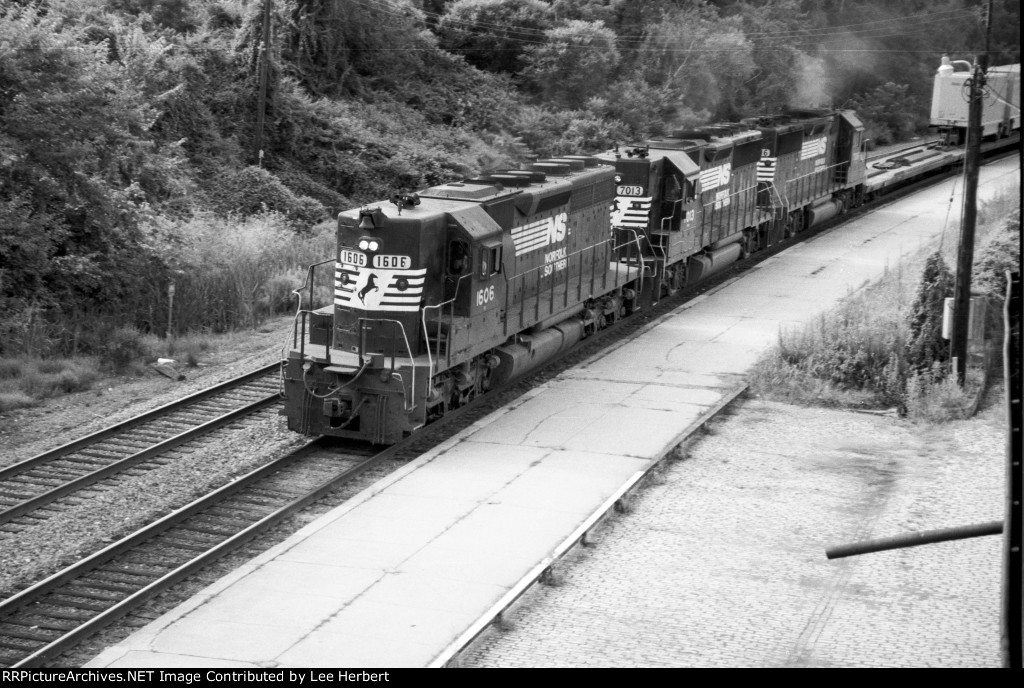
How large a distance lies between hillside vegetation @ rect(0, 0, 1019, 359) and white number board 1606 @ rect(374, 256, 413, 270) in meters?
7.56

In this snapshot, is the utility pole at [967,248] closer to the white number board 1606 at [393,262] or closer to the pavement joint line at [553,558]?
the pavement joint line at [553,558]

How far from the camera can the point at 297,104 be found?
39.2m

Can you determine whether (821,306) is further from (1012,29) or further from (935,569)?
(1012,29)

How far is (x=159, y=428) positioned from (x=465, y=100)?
3336cm

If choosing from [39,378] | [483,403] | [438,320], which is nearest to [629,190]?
[483,403]

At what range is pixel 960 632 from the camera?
32.3 ft

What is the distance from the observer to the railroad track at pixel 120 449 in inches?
528

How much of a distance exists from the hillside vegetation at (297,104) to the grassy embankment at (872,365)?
1086 centimetres

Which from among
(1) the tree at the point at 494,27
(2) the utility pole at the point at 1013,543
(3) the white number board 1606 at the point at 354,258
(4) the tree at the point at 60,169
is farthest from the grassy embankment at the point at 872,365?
(1) the tree at the point at 494,27

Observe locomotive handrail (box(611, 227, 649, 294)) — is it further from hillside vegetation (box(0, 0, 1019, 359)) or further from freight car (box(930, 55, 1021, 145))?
freight car (box(930, 55, 1021, 145))

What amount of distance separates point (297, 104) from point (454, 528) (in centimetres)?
2933

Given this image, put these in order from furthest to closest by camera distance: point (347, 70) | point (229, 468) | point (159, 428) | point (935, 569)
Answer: point (347, 70), point (159, 428), point (229, 468), point (935, 569)

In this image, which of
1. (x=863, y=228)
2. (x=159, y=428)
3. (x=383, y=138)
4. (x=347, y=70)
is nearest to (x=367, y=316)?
(x=159, y=428)

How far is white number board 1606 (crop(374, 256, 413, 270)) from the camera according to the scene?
15.2 m
